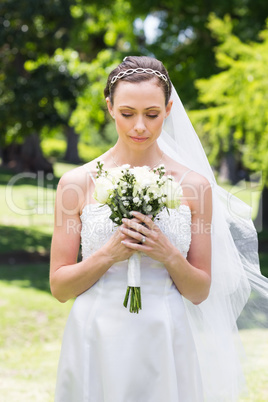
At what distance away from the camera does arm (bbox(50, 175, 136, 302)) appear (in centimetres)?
250

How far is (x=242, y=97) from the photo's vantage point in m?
9.59

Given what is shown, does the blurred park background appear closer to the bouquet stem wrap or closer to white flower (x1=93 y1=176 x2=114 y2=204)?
the bouquet stem wrap

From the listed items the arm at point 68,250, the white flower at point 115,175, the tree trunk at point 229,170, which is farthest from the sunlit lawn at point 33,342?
the tree trunk at point 229,170

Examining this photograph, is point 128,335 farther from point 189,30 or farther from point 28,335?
point 189,30

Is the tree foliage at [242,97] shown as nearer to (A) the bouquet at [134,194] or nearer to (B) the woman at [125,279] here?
(B) the woman at [125,279]

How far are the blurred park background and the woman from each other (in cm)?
294

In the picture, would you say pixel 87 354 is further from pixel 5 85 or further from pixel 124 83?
pixel 5 85

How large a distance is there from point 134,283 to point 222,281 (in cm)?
97

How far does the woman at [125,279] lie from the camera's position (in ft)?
8.28

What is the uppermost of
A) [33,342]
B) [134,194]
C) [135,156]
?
[135,156]

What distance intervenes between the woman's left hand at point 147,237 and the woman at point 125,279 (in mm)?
40

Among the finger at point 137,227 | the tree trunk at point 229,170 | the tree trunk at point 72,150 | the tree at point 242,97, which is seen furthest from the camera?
the tree trunk at point 72,150

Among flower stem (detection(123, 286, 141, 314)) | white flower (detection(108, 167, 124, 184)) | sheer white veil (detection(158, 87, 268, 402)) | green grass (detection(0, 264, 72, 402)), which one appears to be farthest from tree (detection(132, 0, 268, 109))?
flower stem (detection(123, 286, 141, 314))

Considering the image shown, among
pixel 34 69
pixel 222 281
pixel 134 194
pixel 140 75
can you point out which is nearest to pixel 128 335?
pixel 134 194
